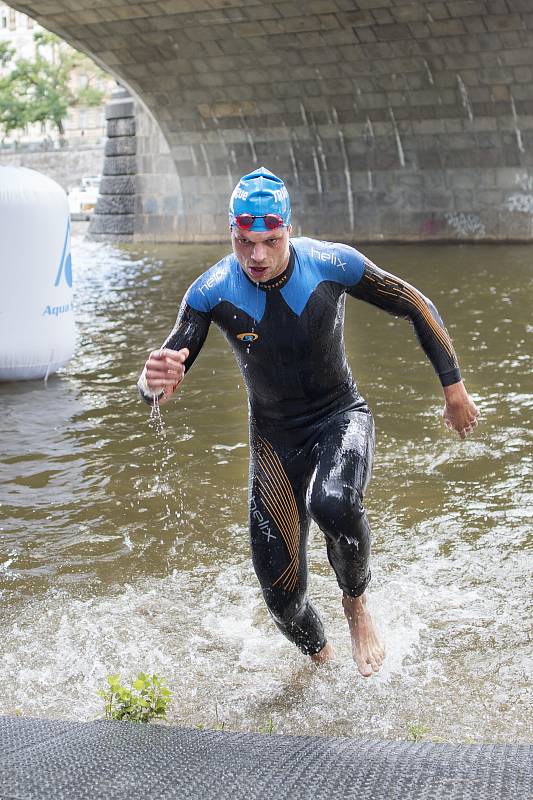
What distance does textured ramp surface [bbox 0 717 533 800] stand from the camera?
255 centimetres

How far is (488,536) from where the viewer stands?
6.49 meters

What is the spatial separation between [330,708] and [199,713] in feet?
1.79

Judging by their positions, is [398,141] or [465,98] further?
[398,141]

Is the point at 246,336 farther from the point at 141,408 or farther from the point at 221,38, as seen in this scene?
the point at 221,38

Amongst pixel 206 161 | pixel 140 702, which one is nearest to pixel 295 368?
pixel 140 702

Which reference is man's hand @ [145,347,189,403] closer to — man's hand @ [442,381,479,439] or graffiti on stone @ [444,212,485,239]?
man's hand @ [442,381,479,439]

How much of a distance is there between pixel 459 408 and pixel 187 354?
45.9 inches

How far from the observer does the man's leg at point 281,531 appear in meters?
4.45

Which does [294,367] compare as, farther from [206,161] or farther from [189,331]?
[206,161]

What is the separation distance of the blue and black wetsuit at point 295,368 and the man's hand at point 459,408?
65 mm

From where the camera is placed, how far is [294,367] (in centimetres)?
444

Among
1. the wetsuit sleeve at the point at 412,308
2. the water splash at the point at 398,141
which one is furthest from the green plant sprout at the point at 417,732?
the water splash at the point at 398,141

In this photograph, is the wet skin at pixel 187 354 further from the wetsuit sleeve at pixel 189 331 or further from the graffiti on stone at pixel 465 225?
the graffiti on stone at pixel 465 225

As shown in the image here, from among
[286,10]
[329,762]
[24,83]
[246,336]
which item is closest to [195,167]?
[286,10]
